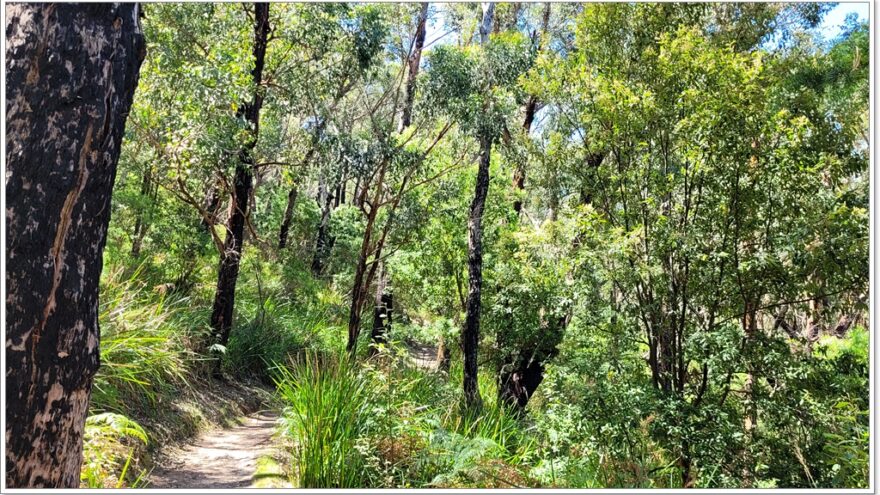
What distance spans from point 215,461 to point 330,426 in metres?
1.62

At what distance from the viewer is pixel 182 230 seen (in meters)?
10.6

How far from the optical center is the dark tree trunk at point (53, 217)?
2352mm

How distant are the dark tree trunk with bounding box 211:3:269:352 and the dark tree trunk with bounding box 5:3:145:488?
18.5 ft

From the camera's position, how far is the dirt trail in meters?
5.11

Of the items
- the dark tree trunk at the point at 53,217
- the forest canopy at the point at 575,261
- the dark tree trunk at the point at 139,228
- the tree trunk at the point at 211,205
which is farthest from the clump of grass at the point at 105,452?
the dark tree trunk at the point at 139,228

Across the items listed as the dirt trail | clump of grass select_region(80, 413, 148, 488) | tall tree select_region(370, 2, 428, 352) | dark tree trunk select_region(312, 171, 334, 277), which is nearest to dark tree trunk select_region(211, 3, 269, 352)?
the dirt trail

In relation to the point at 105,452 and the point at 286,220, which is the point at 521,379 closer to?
the point at 105,452

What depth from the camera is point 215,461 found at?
5637 mm

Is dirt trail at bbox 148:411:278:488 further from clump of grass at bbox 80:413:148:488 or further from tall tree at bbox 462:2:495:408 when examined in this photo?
tall tree at bbox 462:2:495:408

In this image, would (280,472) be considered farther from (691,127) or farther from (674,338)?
(691,127)

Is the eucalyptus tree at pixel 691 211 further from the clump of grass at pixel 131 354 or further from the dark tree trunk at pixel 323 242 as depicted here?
the dark tree trunk at pixel 323 242

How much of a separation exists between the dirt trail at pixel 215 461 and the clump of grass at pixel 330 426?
0.52 metres

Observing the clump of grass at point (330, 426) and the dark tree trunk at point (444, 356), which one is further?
the dark tree trunk at point (444, 356)

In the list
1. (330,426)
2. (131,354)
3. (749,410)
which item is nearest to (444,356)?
(749,410)
